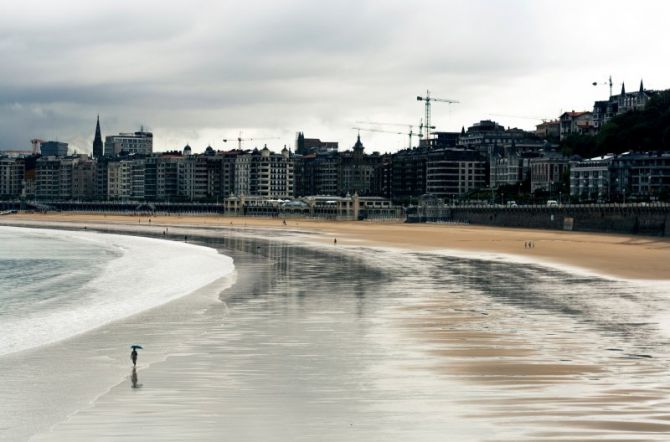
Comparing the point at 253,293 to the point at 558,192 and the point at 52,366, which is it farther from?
the point at 558,192

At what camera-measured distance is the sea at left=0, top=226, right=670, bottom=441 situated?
16.0 metres

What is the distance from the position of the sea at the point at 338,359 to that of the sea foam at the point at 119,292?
14cm

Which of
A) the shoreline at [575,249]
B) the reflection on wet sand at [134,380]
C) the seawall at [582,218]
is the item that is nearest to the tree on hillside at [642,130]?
the seawall at [582,218]

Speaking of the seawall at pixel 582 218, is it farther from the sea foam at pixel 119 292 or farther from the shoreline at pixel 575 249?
the sea foam at pixel 119 292

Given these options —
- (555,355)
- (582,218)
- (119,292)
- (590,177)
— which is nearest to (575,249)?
(582,218)

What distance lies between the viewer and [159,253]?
69562mm

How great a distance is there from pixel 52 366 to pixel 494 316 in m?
14.0

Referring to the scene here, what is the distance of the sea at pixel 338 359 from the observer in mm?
15992

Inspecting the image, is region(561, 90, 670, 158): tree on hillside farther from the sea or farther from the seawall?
the sea

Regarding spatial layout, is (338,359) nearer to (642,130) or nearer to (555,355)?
(555,355)

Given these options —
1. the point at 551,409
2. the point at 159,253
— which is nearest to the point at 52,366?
the point at 551,409

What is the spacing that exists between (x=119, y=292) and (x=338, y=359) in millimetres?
20284

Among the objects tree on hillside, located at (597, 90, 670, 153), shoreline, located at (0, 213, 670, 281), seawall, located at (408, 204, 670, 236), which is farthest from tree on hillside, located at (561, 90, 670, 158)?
shoreline, located at (0, 213, 670, 281)

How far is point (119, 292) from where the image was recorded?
40.7 m
